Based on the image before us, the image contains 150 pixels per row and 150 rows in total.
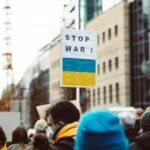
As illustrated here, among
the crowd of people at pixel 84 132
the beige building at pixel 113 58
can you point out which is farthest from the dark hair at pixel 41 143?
the beige building at pixel 113 58

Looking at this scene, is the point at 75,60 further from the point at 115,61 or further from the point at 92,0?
the point at 92,0

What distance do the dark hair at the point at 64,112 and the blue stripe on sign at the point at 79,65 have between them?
17.4ft

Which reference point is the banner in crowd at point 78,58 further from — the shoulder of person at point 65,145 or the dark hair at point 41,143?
the shoulder of person at point 65,145

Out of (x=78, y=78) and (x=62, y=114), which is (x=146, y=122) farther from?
(x=78, y=78)

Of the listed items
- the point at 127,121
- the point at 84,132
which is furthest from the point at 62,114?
the point at 84,132

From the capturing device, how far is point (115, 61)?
59312 mm

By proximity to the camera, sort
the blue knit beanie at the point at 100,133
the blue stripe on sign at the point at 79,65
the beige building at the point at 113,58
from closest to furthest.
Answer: the blue knit beanie at the point at 100,133 < the blue stripe on sign at the point at 79,65 < the beige building at the point at 113,58

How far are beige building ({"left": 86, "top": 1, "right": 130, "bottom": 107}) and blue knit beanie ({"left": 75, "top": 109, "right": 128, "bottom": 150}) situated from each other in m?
53.0

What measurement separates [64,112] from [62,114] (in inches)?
0.8

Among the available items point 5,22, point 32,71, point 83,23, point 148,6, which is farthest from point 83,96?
point 32,71

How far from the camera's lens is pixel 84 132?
3316 mm

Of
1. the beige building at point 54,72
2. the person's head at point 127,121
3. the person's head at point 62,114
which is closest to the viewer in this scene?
the person's head at point 62,114

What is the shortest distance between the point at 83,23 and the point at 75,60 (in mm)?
57794

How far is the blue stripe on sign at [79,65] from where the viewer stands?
10523 millimetres
